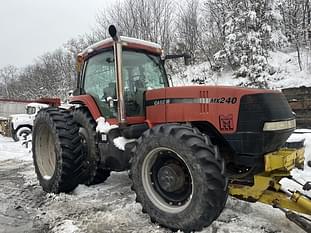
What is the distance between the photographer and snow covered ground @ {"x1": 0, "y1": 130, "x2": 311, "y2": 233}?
3672 mm

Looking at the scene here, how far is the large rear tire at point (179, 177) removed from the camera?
11.0ft

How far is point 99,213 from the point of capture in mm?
4258

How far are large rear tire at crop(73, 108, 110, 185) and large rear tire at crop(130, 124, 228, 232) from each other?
4.10 ft

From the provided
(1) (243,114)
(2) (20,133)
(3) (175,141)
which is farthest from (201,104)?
(2) (20,133)

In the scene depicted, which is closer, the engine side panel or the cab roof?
the engine side panel

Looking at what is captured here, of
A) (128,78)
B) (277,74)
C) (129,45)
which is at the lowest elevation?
(128,78)

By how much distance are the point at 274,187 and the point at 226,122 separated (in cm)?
83

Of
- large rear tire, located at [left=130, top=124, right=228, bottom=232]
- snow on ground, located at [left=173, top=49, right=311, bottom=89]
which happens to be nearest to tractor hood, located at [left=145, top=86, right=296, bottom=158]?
large rear tire, located at [left=130, top=124, right=228, bottom=232]

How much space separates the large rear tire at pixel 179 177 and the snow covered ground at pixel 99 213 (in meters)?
0.20

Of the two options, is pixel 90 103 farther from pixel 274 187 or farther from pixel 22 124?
pixel 22 124

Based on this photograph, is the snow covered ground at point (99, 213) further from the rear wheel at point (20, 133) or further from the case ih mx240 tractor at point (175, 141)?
the rear wheel at point (20, 133)

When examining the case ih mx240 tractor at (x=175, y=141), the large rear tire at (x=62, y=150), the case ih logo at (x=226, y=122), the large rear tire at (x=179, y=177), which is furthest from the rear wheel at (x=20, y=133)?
the case ih logo at (x=226, y=122)

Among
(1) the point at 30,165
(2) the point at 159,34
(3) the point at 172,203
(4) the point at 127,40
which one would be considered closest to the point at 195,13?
(2) the point at 159,34

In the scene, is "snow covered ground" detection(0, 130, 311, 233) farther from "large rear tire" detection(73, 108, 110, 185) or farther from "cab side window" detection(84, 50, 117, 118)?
"cab side window" detection(84, 50, 117, 118)
